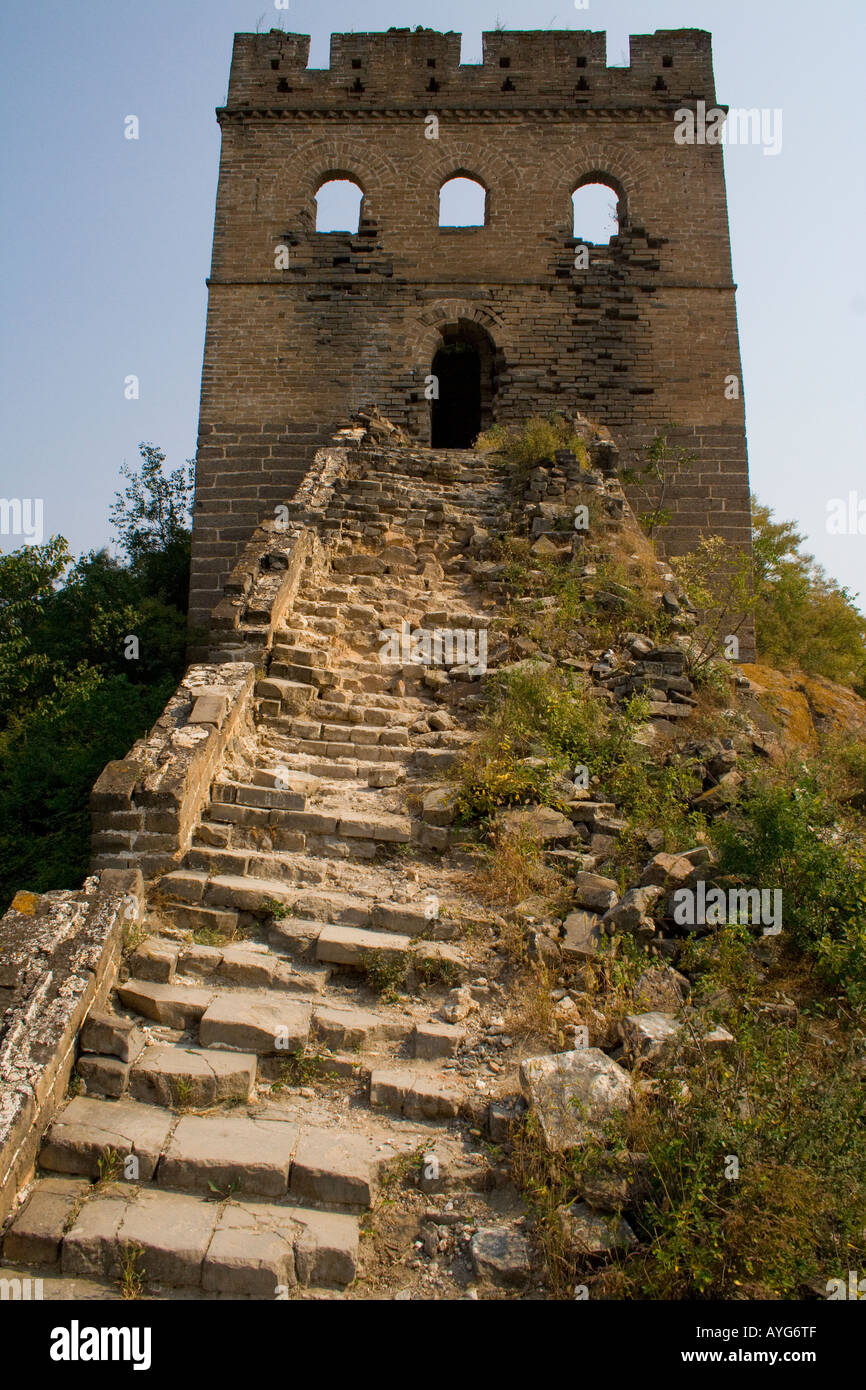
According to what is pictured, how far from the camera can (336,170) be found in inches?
563

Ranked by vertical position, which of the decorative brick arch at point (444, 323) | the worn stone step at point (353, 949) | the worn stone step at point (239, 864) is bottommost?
the worn stone step at point (353, 949)

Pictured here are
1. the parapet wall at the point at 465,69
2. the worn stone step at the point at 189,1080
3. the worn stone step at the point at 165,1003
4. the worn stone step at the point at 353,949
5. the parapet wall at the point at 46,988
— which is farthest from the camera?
the parapet wall at the point at 465,69

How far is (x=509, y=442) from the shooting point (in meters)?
12.1

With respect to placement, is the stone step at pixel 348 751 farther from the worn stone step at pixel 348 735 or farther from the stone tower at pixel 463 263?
the stone tower at pixel 463 263

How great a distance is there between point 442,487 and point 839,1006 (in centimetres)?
783

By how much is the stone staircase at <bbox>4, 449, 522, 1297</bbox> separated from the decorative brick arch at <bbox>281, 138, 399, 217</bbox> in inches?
392

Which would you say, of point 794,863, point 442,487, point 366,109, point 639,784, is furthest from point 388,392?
point 794,863

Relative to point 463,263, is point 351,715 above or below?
below

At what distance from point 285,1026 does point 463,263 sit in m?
12.8

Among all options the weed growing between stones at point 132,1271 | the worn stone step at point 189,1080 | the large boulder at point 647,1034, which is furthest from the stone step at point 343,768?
the weed growing between stones at point 132,1271

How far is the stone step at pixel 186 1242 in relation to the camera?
10.1 ft

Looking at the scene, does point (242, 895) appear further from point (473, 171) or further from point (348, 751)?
point (473, 171)

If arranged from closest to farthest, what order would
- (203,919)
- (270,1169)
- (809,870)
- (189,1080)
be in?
(270,1169)
(189,1080)
(203,919)
(809,870)

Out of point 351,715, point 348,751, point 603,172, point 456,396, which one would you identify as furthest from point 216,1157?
point 603,172
